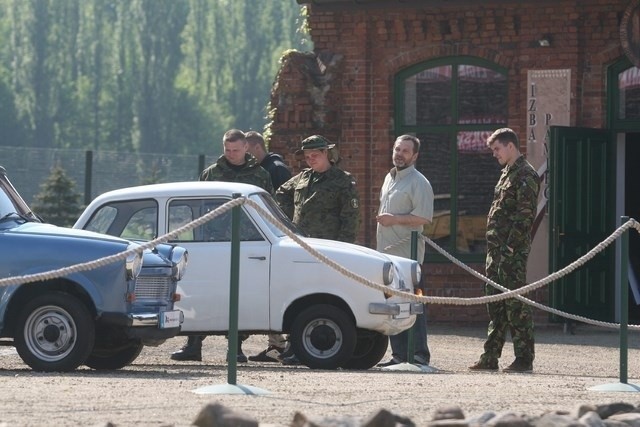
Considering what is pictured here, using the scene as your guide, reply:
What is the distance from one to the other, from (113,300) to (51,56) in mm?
88551

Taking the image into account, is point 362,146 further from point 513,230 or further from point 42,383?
point 42,383

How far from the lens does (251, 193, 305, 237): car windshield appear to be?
13.3m

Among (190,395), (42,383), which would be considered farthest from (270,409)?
(42,383)

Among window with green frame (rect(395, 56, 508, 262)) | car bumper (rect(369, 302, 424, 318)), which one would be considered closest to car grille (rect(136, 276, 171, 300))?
car bumper (rect(369, 302, 424, 318))

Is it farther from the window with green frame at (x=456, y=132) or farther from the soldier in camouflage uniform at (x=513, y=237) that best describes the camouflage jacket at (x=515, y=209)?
the window with green frame at (x=456, y=132)

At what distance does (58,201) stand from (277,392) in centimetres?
2646

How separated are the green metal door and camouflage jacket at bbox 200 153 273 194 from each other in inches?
187

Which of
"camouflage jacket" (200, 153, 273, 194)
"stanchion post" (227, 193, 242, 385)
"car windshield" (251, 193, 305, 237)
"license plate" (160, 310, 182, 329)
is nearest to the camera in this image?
"stanchion post" (227, 193, 242, 385)

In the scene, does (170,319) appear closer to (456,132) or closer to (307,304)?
(307,304)

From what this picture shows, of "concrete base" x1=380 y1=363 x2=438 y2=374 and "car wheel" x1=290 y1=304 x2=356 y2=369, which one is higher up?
"car wheel" x1=290 y1=304 x2=356 y2=369

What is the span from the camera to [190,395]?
32.4 feet

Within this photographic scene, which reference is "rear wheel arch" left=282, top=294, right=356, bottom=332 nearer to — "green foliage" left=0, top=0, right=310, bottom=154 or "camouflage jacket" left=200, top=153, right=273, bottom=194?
"camouflage jacket" left=200, top=153, right=273, bottom=194

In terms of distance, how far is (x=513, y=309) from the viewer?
13453 millimetres

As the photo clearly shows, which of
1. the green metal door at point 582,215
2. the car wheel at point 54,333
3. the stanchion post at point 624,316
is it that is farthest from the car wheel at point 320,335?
the green metal door at point 582,215
